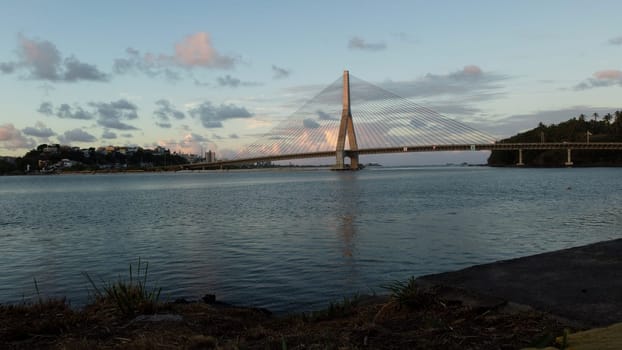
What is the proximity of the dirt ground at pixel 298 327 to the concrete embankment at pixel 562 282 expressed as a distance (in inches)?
18.6

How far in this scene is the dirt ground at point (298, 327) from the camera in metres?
5.45

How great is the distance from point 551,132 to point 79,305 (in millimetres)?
204791

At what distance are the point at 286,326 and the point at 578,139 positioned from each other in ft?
605

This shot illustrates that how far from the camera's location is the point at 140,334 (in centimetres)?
621

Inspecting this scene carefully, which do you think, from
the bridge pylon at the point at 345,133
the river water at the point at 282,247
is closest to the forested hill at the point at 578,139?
the bridge pylon at the point at 345,133

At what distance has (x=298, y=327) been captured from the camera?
6926mm

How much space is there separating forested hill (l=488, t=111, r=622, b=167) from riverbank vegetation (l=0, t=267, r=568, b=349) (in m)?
160

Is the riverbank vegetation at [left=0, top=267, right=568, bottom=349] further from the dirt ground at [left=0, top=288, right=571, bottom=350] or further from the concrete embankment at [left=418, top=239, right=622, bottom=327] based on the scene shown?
the concrete embankment at [left=418, top=239, right=622, bottom=327]

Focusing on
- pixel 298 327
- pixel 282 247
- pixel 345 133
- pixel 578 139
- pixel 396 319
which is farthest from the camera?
pixel 578 139

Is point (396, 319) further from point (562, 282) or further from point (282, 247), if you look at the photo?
point (282, 247)

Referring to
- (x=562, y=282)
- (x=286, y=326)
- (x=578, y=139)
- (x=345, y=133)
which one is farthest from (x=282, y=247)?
(x=578, y=139)

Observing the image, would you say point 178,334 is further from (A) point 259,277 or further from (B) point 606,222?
(B) point 606,222

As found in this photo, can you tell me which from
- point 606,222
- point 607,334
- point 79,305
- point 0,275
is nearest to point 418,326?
point 607,334

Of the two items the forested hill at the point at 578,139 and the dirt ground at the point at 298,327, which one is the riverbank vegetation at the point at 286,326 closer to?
the dirt ground at the point at 298,327
